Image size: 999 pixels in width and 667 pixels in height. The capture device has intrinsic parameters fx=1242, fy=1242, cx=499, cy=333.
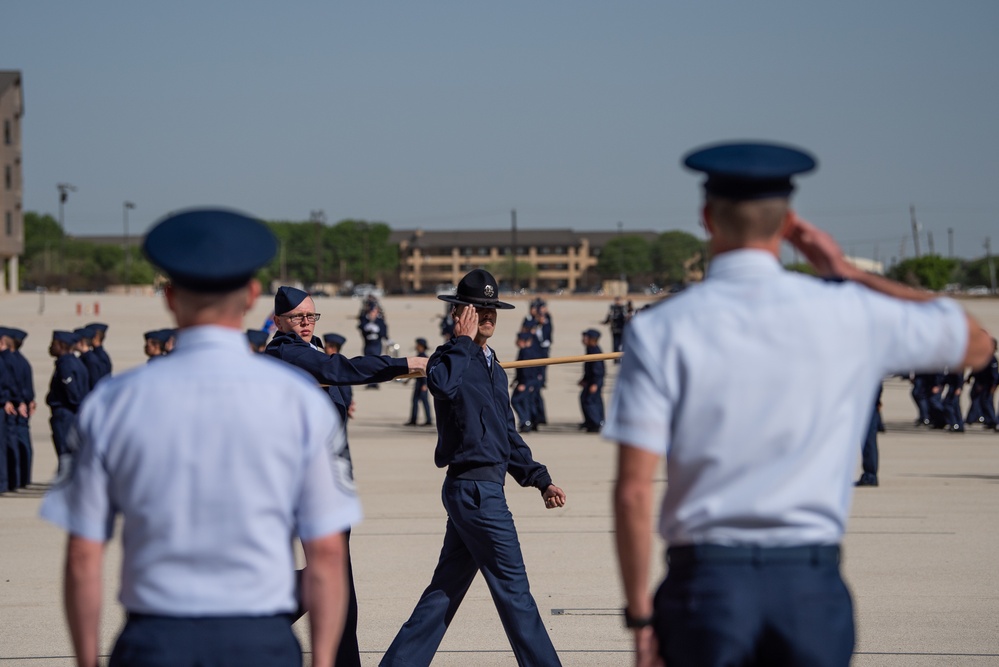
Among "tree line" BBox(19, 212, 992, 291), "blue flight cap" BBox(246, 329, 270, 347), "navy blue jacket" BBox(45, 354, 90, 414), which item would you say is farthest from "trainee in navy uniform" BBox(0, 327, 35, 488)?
"tree line" BBox(19, 212, 992, 291)

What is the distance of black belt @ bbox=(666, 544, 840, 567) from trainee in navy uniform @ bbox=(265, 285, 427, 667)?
8.81 ft

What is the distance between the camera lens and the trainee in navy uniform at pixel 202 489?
280 cm

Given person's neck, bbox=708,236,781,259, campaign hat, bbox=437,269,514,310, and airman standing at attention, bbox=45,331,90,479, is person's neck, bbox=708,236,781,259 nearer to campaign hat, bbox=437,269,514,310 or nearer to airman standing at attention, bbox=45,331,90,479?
campaign hat, bbox=437,269,514,310

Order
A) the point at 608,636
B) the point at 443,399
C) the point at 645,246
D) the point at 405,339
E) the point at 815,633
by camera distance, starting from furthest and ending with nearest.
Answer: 1. the point at 645,246
2. the point at 405,339
3. the point at 608,636
4. the point at 443,399
5. the point at 815,633

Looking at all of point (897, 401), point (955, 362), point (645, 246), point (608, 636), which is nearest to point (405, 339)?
point (897, 401)

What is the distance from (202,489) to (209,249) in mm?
559

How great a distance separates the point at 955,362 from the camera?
304 centimetres

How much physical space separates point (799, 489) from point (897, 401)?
26752 millimetres

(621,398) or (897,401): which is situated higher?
(621,398)

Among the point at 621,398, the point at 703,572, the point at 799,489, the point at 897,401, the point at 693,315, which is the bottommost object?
the point at 897,401

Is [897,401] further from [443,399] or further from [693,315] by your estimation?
[693,315]

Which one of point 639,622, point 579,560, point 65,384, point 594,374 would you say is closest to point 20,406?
point 65,384

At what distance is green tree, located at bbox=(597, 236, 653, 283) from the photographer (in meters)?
157

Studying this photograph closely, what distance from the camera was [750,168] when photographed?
116 inches
